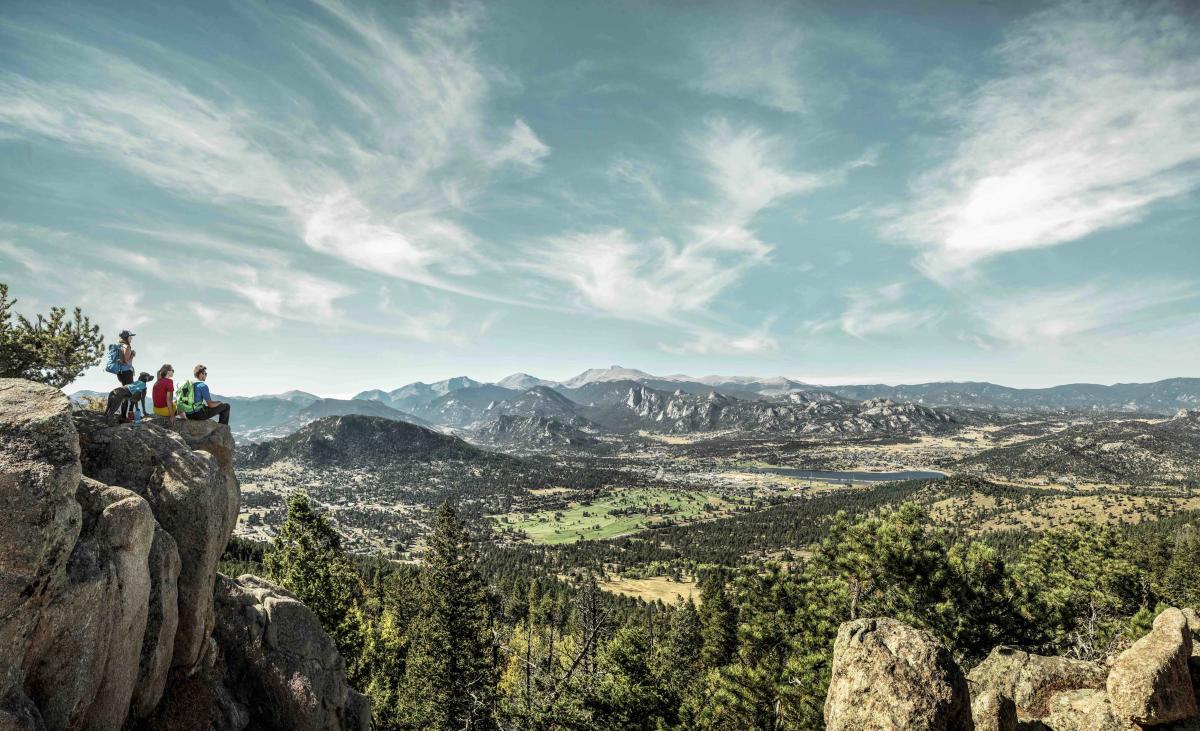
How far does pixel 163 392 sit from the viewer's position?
21266mm

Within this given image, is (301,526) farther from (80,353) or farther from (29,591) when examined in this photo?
(29,591)

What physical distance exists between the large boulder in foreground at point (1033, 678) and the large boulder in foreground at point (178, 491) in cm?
2777

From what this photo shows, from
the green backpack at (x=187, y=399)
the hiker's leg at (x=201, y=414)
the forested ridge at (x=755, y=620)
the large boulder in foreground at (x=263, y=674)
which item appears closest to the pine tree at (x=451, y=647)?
the forested ridge at (x=755, y=620)

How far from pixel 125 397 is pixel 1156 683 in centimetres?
3709

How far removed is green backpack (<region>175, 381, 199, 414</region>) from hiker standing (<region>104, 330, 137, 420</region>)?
1.87m

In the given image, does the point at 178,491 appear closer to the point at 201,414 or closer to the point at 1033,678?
the point at 201,414

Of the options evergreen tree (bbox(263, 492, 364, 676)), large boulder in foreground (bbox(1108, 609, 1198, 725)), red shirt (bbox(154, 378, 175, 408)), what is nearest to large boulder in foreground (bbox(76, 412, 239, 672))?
red shirt (bbox(154, 378, 175, 408))

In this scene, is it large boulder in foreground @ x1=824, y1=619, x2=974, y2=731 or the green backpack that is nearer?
large boulder in foreground @ x1=824, y1=619, x2=974, y2=731

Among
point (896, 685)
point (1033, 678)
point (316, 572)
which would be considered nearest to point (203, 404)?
point (316, 572)

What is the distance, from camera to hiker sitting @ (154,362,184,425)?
Result: 823 inches

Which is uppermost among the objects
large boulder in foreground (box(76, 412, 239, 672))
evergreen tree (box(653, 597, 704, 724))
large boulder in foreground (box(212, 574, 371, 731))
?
large boulder in foreground (box(76, 412, 239, 672))

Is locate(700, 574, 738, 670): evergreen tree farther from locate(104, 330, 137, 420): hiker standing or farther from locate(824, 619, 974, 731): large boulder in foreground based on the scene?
Answer: locate(104, 330, 137, 420): hiker standing

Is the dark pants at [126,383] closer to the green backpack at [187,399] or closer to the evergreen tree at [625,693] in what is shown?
the green backpack at [187,399]

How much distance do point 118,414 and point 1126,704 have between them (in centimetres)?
3766
